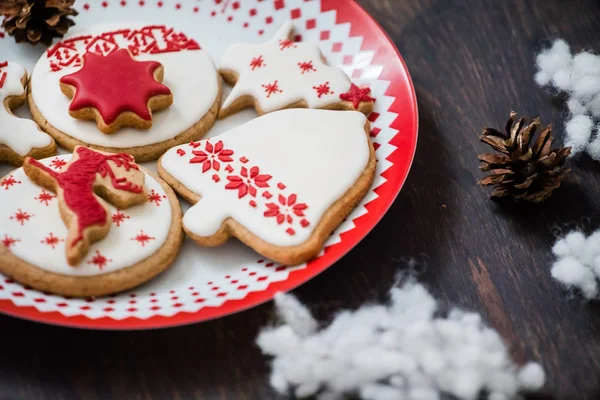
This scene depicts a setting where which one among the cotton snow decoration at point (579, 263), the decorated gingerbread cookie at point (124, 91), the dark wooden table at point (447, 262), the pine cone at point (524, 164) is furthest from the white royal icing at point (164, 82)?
the cotton snow decoration at point (579, 263)

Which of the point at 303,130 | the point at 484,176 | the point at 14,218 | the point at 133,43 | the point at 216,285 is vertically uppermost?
the point at 484,176

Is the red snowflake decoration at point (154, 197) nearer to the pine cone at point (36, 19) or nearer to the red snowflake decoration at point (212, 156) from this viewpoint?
the red snowflake decoration at point (212, 156)

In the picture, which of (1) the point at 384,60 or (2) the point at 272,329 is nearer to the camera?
(2) the point at 272,329

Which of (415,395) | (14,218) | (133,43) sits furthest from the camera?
(133,43)

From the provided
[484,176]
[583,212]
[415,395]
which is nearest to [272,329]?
[415,395]

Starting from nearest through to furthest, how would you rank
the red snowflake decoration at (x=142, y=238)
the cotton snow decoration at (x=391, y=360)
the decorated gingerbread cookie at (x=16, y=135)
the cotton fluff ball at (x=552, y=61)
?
the cotton snow decoration at (x=391, y=360) < the red snowflake decoration at (x=142, y=238) < the decorated gingerbread cookie at (x=16, y=135) < the cotton fluff ball at (x=552, y=61)

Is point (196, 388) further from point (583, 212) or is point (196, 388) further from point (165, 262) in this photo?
point (583, 212)

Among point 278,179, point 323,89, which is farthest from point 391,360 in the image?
point 323,89
